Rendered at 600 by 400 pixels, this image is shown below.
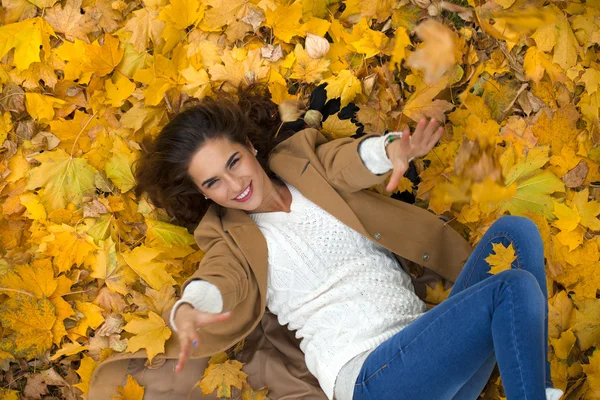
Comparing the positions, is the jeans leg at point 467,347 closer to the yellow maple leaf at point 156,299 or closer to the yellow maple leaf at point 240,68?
the yellow maple leaf at point 156,299

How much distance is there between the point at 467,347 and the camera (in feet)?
5.71

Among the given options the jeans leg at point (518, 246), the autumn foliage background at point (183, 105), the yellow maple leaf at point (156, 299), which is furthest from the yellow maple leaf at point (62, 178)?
the jeans leg at point (518, 246)

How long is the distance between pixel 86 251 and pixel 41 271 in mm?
181

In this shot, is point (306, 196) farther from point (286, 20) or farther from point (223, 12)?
point (223, 12)

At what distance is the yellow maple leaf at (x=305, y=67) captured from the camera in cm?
248

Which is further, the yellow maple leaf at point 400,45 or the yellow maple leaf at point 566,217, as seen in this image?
the yellow maple leaf at point 400,45

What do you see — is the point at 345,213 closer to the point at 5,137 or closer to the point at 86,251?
the point at 86,251

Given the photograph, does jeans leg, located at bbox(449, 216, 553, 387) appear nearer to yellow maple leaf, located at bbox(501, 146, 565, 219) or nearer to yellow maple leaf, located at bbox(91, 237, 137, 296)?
yellow maple leaf, located at bbox(501, 146, 565, 219)

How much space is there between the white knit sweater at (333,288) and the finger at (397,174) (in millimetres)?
133

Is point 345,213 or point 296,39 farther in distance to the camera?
point 296,39

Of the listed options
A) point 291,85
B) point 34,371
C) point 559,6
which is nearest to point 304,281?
point 291,85

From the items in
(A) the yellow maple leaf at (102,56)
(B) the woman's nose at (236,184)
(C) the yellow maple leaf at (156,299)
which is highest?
(A) the yellow maple leaf at (102,56)

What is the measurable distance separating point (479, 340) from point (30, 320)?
1.68 metres

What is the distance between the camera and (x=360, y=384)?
1.91 meters
